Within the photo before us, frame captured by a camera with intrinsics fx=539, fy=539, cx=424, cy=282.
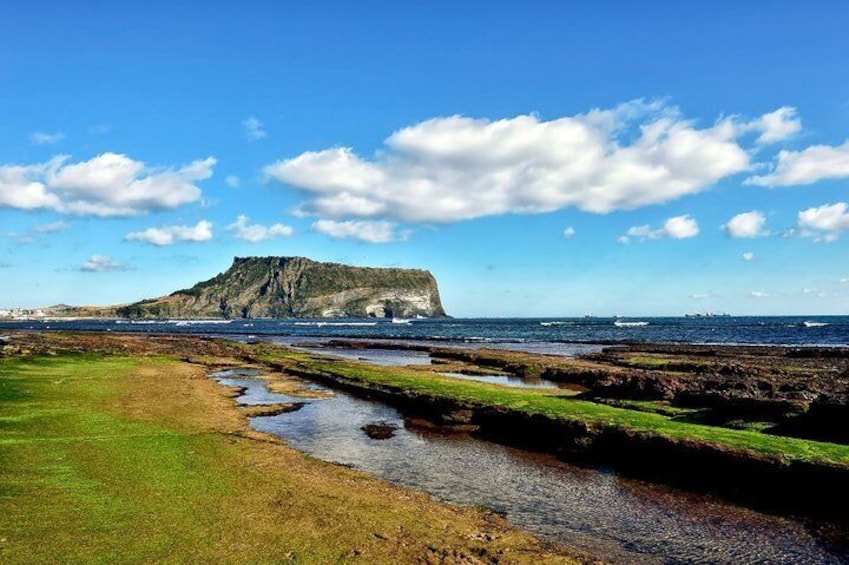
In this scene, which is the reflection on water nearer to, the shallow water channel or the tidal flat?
the tidal flat

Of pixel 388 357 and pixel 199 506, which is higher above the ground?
pixel 199 506

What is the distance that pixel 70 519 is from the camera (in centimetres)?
1269

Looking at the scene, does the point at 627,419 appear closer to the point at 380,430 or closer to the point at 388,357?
the point at 380,430

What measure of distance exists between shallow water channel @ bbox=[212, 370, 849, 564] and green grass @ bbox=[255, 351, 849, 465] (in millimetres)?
3991

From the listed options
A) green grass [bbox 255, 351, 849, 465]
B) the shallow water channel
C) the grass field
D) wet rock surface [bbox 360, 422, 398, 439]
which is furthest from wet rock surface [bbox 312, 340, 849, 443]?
the grass field

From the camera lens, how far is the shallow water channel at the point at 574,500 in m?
15.0

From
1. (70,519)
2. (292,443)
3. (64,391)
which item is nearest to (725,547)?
(70,519)

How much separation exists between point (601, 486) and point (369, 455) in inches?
398

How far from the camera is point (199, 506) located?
47.2 ft

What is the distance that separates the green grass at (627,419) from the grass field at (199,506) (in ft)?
40.7

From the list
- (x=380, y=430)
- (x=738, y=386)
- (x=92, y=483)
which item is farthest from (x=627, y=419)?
(x=92, y=483)

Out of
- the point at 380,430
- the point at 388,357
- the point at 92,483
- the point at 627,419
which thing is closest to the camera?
the point at 92,483

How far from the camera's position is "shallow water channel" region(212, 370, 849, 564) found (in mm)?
15047

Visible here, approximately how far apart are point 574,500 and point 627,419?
34.4ft
